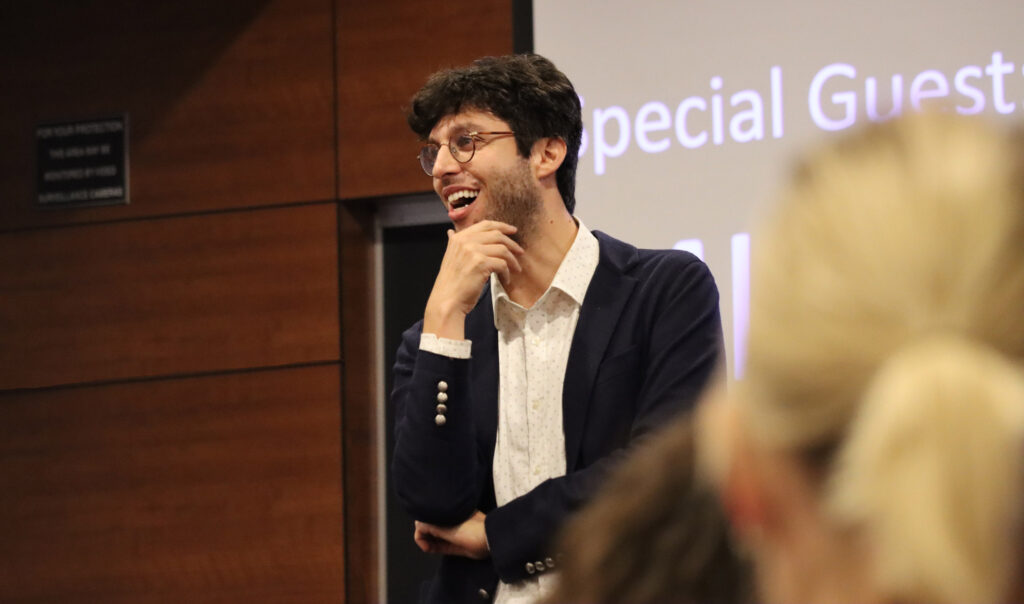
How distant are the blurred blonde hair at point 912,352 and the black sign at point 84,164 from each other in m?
4.30

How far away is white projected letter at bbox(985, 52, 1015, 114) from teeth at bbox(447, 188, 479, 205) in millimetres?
1658

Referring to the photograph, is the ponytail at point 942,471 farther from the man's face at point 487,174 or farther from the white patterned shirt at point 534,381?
the man's face at point 487,174

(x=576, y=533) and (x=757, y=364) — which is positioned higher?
(x=757, y=364)

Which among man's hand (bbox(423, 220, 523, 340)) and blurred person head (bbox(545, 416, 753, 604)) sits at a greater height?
man's hand (bbox(423, 220, 523, 340))

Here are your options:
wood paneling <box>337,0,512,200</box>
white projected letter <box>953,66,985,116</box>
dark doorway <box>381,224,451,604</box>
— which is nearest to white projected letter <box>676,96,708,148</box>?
white projected letter <box>953,66,985,116</box>

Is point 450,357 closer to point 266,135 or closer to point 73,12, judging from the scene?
point 266,135

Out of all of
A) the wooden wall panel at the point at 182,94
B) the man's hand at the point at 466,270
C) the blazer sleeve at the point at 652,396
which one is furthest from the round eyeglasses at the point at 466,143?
the wooden wall panel at the point at 182,94

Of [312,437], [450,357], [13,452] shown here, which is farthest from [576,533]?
[13,452]

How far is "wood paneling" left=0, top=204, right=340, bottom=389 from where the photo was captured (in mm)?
4438

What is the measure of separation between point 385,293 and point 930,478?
399cm

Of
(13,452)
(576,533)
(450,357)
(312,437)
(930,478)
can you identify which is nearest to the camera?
(930,478)

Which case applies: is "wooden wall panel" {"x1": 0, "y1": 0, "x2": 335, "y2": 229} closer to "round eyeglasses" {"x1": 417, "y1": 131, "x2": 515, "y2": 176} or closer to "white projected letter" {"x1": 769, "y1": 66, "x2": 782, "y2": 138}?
"white projected letter" {"x1": 769, "y1": 66, "x2": 782, "y2": 138}

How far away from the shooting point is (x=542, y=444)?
7.32ft

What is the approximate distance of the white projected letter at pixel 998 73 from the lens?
347 centimetres
